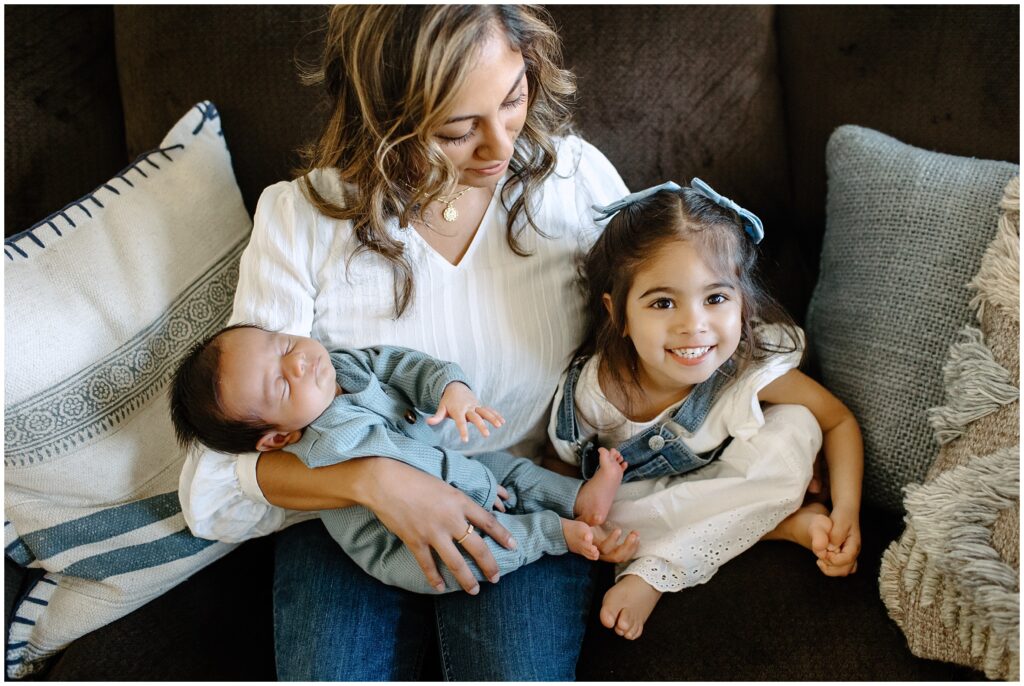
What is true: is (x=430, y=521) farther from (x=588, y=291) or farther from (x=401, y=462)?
(x=588, y=291)

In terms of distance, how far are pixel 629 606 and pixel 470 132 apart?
732 millimetres

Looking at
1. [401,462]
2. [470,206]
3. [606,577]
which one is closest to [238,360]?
[401,462]

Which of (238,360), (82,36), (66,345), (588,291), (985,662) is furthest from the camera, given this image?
(82,36)

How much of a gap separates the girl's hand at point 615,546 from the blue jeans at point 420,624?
4 cm

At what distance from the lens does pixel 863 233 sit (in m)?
1.21

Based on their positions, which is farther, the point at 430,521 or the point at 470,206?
the point at 470,206

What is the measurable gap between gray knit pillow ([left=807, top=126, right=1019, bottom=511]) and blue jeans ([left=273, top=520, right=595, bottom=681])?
52cm

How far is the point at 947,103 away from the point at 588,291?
69 centimetres

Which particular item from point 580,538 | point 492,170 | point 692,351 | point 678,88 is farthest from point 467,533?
point 678,88

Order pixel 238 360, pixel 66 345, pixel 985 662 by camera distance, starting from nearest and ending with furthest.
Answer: pixel 985 662
pixel 238 360
pixel 66 345

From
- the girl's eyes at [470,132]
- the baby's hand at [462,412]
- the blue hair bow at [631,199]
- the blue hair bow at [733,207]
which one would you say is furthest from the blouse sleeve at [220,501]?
the blue hair bow at [733,207]

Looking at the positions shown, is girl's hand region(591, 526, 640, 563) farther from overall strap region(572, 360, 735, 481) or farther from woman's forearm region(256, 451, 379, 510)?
woman's forearm region(256, 451, 379, 510)

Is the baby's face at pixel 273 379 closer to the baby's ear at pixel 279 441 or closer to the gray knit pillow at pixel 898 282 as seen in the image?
the baby's ear at pixel 279 441

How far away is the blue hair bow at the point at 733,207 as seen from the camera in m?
1.11
